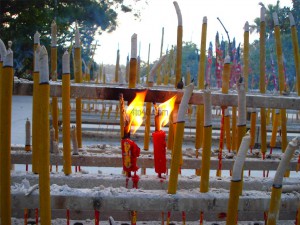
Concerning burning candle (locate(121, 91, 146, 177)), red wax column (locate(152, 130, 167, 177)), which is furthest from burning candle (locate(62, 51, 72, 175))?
red wax column (locate(152, 130, 167, 177))

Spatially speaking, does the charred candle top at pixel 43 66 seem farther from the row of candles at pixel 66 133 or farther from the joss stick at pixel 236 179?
the joss stick at pixel 236 179

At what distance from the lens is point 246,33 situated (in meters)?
2.12

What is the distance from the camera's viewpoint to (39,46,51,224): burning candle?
3.11ft

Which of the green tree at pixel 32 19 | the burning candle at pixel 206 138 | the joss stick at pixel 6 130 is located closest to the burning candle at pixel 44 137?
the joss stick at pixel 6 130

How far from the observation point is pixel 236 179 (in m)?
1.03

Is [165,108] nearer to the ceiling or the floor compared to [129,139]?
nearer to the ceiling

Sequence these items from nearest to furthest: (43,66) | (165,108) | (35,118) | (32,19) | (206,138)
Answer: (43,66) → (206,138) → (35,118) → (165,108) → (32,19)

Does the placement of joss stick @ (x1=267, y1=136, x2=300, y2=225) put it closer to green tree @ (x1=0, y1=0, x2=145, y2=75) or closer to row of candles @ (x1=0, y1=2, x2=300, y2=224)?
row of candles @ (x1=0, y1=2, x2=300, y2=224)

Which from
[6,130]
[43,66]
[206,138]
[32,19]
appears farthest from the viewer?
[32,19]

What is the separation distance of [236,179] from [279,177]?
0.35 ft

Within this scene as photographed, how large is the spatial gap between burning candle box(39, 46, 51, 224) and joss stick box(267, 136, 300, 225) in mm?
572

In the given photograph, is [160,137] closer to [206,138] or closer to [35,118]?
[206,138]

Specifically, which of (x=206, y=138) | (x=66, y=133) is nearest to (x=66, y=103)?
(x=66, y=133)

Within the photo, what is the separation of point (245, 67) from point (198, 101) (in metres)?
0.82
